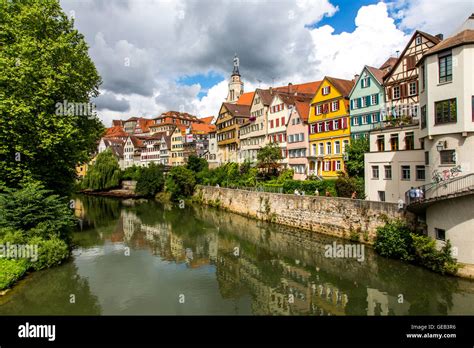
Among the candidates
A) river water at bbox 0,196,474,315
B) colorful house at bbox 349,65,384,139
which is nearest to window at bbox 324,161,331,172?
colorful house at bbox 349,65,384,139

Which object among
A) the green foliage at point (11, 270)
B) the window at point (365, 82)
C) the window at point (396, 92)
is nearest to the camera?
the green foliage at point (11, 270)

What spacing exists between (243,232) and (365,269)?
13131mm

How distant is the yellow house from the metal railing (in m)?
16.6

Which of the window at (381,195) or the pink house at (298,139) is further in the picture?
the pink house at (298,139)

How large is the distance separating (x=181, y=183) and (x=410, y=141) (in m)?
35.4

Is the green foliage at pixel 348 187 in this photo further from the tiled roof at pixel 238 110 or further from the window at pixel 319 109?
the tiled roof at pixel 238 110

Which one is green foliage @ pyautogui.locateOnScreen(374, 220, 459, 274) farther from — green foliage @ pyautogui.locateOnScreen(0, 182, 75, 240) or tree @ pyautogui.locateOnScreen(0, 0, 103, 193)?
tree @ pyautogui.locateOnScreen(0, 0, 103, 193)

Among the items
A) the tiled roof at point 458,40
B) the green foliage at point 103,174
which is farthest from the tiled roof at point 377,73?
the green foliage at point 103,174

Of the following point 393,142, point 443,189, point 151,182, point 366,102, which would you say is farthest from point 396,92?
point 151,182

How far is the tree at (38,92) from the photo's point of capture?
17.1 meters

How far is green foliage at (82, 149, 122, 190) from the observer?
63.3 meters

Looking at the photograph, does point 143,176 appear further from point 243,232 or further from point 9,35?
point 9,35

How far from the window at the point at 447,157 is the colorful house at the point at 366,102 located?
14622mm
